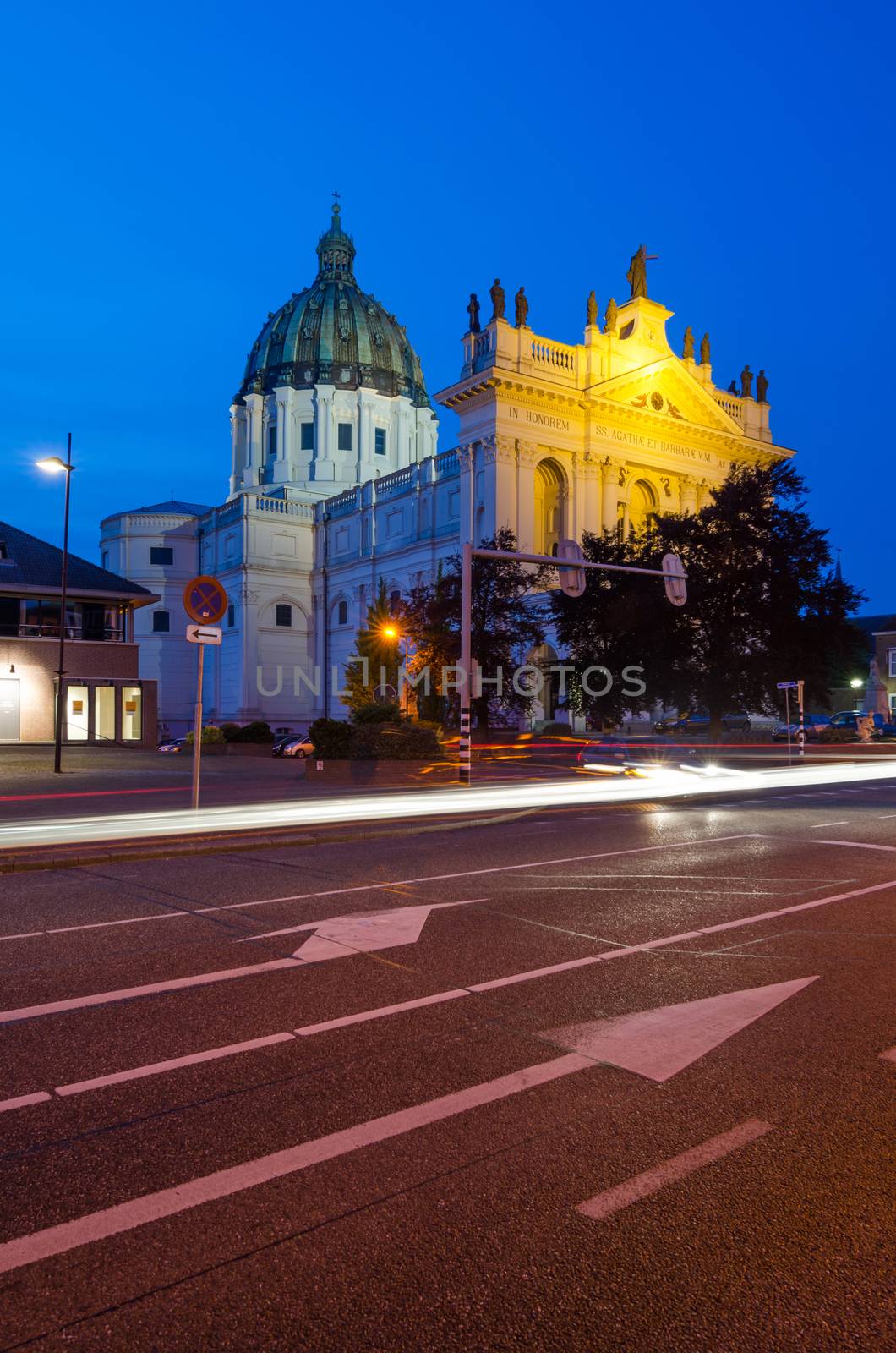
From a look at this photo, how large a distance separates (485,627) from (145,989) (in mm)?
32479

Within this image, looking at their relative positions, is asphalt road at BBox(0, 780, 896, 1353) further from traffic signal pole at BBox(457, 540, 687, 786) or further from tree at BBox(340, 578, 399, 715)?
tree at BBox(340, 578, 399, 715)

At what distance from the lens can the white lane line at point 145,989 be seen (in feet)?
19.3

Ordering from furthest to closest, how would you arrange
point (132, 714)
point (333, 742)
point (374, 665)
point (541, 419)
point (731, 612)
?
point (541, 419) < point (374, 665) < point (132, 714) < point (731, 612) < point (333, 742)

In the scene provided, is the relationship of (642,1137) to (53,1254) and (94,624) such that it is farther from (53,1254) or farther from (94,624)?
(94,624)

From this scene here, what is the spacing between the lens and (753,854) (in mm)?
12859

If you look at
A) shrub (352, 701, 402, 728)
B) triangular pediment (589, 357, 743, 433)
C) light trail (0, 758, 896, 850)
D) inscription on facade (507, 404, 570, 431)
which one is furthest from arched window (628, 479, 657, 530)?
shrub (352, 701, 402, 728)

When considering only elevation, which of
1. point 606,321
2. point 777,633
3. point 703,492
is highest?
point 606,321

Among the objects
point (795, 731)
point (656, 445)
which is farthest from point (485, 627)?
point (656, 445)

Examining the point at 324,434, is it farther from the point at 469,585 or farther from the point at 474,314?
the point at 469,585

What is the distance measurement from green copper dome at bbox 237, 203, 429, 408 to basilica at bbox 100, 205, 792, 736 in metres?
0.20

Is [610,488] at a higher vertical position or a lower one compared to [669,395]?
lower

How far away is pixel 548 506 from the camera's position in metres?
63.8

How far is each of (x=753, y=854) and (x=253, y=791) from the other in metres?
12.9

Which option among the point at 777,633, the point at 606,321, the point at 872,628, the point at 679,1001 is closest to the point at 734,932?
the point at 679,1001
